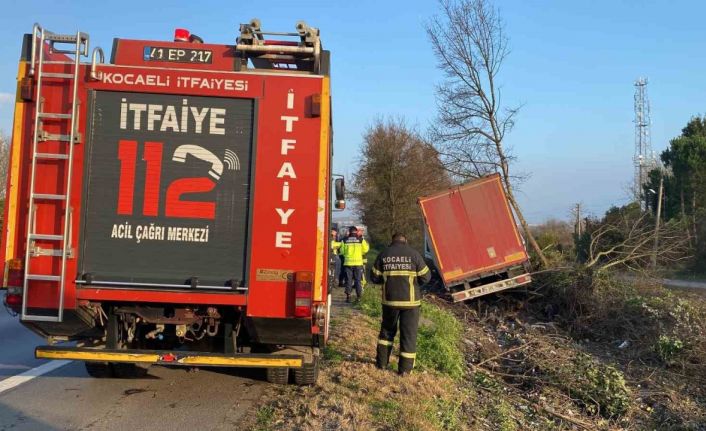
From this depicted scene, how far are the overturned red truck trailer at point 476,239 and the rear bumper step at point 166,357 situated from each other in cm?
889

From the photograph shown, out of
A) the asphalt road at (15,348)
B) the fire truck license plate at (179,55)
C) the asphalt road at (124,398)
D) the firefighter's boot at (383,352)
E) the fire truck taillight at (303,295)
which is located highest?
the fire truck license plate at (179,55)

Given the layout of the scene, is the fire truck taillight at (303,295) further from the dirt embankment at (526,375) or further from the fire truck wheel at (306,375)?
the fire truck wheel at (306,375)

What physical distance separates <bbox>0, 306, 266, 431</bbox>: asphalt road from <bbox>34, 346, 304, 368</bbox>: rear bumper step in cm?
52

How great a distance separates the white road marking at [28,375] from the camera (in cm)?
623

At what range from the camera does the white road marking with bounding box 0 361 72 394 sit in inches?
245

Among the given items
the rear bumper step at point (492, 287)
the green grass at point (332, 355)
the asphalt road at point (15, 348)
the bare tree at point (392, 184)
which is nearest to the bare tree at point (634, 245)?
the rear bumper step at point (492, 287)

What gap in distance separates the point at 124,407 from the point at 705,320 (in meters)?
9.69

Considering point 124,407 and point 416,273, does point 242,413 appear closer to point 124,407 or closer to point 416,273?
point 124,407

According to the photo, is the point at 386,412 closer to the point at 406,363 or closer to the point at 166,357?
the point at 406,363

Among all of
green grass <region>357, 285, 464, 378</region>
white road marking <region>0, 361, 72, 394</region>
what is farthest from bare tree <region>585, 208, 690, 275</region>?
white road marking <region>0, 361, 72, 394</region>

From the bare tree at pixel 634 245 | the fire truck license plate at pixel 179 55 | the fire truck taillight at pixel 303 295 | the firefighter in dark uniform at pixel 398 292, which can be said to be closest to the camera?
the fire truck taillight at pixel 303 295

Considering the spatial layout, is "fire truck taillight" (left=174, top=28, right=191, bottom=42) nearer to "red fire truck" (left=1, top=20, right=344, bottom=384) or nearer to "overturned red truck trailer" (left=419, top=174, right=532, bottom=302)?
"red fire truck" (left=1, top=20, right=344, bottom=384)

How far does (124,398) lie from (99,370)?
0.78 metres

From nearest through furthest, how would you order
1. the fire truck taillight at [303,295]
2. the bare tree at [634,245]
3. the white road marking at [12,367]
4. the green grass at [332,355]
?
the fire truck taillight at [303,295] < the white road marking at [12,367] < the green grass at [332,355] < the bare tree at [634,245]
